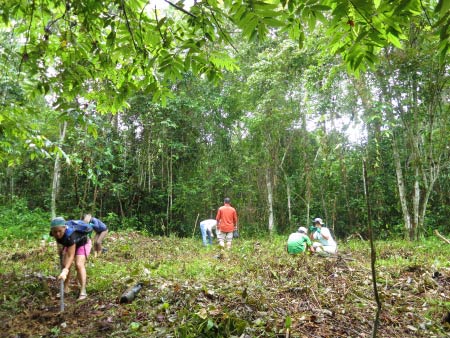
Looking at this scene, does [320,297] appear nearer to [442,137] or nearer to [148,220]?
[442,137]

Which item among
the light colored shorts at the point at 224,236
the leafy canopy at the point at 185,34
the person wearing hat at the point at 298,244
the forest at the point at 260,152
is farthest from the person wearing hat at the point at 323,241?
the leafy canopy at the point at 185,34

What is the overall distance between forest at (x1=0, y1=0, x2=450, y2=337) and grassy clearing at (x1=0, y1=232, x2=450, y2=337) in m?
0.07

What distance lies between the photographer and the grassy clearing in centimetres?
412

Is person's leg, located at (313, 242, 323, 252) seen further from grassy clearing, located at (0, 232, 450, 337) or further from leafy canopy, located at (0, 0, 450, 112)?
leafy canopy, located at (0, 0, 450, 112)

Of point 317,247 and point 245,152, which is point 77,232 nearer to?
point 317,247

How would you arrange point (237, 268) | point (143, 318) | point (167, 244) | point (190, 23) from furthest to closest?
point (167, 244) < point (237, 268) < point (143, 318) < point (190, 23)

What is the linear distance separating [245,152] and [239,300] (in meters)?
12.9

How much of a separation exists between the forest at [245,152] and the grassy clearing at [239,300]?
0.07m

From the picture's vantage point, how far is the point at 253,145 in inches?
668

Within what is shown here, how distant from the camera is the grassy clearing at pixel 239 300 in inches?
162

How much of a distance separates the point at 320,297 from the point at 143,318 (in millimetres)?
2458

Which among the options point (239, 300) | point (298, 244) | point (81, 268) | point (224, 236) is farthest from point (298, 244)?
point (81, 268)

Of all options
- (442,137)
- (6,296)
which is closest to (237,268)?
(6,296)

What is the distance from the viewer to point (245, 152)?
17250 millimetres
